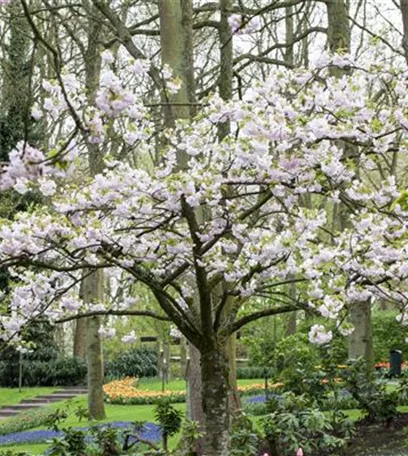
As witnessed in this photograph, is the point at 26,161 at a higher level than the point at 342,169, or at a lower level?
lower

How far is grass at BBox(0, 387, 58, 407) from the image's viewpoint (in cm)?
2005

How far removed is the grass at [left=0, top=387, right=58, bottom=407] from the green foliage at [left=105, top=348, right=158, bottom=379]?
3.75m

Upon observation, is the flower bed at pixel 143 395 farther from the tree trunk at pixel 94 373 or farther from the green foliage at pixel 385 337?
the green foliage at pixel 385 337

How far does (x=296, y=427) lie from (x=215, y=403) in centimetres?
122

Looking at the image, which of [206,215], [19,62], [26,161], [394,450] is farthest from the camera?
[19,62]

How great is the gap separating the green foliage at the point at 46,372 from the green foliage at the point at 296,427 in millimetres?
15286

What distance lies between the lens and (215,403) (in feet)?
22.7

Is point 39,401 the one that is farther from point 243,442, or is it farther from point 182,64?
point 243,442

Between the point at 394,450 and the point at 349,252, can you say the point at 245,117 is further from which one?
the point at 394,450

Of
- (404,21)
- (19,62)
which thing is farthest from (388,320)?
(404,21)

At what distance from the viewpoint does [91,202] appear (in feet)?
20.3

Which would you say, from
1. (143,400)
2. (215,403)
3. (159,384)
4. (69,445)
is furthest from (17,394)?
(215,403)

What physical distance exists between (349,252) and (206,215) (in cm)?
303

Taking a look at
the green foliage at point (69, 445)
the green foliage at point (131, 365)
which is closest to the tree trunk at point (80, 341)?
the green foliage at point (131, 365)
